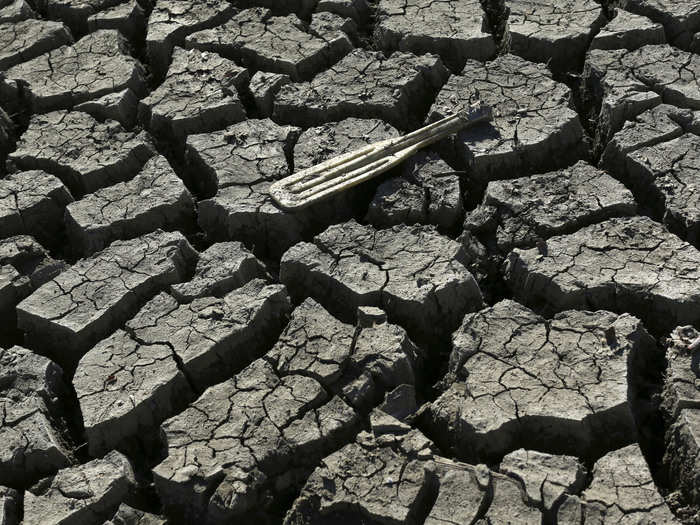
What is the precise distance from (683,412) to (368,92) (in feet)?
7.12

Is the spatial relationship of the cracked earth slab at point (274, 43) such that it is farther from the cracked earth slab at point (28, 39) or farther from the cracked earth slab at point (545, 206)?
the cracked earth slab at point (545, 206)

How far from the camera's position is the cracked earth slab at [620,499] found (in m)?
2.62

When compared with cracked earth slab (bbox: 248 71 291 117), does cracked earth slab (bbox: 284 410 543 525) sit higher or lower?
lower

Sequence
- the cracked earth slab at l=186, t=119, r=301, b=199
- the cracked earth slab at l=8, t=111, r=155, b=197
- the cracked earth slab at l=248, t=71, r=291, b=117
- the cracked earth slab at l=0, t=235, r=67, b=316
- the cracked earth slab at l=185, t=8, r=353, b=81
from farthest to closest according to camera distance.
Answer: the cracked earth slab at l=185, t=8, r=353, b=81, the cracked earth slab at l=248, t=71, r=291, b=117, the cracked earth slab at l=8, t=111, r=155, b=197, the cracked earth slab at l=186, t=119, r=301, b=199, the cracked earth slab at l=0, t=235, r=67, b=316

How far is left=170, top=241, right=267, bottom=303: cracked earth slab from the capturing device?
3.50 m

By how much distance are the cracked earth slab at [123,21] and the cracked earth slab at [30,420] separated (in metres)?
2.37

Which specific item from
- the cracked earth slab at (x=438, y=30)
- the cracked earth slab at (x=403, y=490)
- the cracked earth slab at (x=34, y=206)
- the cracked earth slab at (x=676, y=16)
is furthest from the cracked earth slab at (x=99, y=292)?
the cracked earth slab at (x=676, y=16)

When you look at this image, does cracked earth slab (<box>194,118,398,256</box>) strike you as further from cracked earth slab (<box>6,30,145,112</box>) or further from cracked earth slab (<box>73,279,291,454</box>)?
cracked earth slab (<box>6,30,145,112</box>)

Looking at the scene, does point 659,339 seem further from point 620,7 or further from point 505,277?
point 620,7

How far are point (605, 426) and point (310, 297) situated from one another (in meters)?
1.19

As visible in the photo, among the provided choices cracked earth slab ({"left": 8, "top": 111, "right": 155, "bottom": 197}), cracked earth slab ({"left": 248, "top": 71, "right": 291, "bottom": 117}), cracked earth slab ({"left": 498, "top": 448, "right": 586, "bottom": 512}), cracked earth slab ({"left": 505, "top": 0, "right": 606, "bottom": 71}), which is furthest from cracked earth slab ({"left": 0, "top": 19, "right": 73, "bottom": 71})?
cracked earth slab ({"left": 498, "top": 448, "right": 586, "bottom": 512})

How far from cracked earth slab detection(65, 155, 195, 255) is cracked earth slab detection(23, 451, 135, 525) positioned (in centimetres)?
113

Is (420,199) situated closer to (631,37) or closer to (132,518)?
(631,37)

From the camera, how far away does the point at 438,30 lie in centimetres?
466
